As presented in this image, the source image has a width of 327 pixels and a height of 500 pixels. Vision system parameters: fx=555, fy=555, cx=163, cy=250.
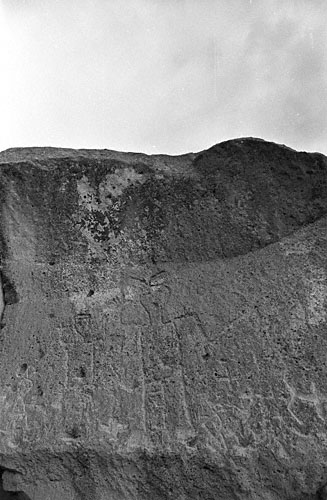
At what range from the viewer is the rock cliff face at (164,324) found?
2.31 m

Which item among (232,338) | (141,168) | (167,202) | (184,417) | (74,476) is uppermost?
(141,168)

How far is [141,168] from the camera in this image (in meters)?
3.11

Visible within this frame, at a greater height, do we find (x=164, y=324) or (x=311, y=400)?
(x=164, y=324)

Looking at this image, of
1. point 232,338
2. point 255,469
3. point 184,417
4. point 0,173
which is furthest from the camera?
point 0,173

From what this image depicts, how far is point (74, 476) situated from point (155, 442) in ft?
1.24

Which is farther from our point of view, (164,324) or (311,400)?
(164,324)

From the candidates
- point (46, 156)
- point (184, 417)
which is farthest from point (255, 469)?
point (46, 156)

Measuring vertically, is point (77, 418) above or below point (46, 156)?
below

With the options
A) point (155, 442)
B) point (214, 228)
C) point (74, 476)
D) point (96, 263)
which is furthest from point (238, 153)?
point (74, 476)

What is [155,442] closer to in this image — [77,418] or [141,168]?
[77,418]

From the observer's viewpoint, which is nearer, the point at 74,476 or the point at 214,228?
the point at 74,476

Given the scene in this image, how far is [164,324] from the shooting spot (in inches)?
108

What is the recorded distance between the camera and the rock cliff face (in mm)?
2309

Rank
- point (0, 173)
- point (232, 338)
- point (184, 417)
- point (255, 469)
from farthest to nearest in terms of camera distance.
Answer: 1. point (0, 173)
2. point (232, 338)
3. point (184, 417)
4. point (255, 469)
